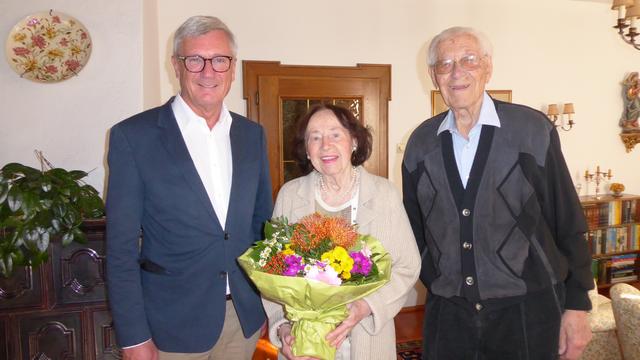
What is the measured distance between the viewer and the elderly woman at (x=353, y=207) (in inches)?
63.0

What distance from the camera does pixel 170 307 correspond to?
1604mm

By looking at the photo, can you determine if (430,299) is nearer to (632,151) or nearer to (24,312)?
(24,312)

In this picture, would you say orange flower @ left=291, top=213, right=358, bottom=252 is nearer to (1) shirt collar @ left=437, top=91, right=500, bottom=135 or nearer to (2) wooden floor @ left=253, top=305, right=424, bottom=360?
(1) shirt collar @ left=437, top=91, right=500, bottom=135

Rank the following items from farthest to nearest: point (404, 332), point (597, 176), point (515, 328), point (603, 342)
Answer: point (597, 176) → point (404, 332) → point (603, 342) → point (515, 328)

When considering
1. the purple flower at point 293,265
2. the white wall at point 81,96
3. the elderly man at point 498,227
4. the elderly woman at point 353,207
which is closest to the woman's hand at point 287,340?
the elderly woman at point 353,207

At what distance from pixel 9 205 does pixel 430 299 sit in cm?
192

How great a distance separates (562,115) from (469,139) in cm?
426

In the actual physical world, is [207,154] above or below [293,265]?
above

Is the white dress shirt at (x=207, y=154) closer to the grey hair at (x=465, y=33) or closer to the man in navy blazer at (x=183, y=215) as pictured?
the man in navy blazer at (x=183, y=215)

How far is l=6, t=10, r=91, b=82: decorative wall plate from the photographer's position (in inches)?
104

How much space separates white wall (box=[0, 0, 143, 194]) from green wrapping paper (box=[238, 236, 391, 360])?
1.88m

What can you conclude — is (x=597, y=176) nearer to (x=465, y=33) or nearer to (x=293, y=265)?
(x=465, y=33)

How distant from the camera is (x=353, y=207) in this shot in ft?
5.66

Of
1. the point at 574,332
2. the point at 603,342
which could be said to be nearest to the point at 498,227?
the point at 574,332
